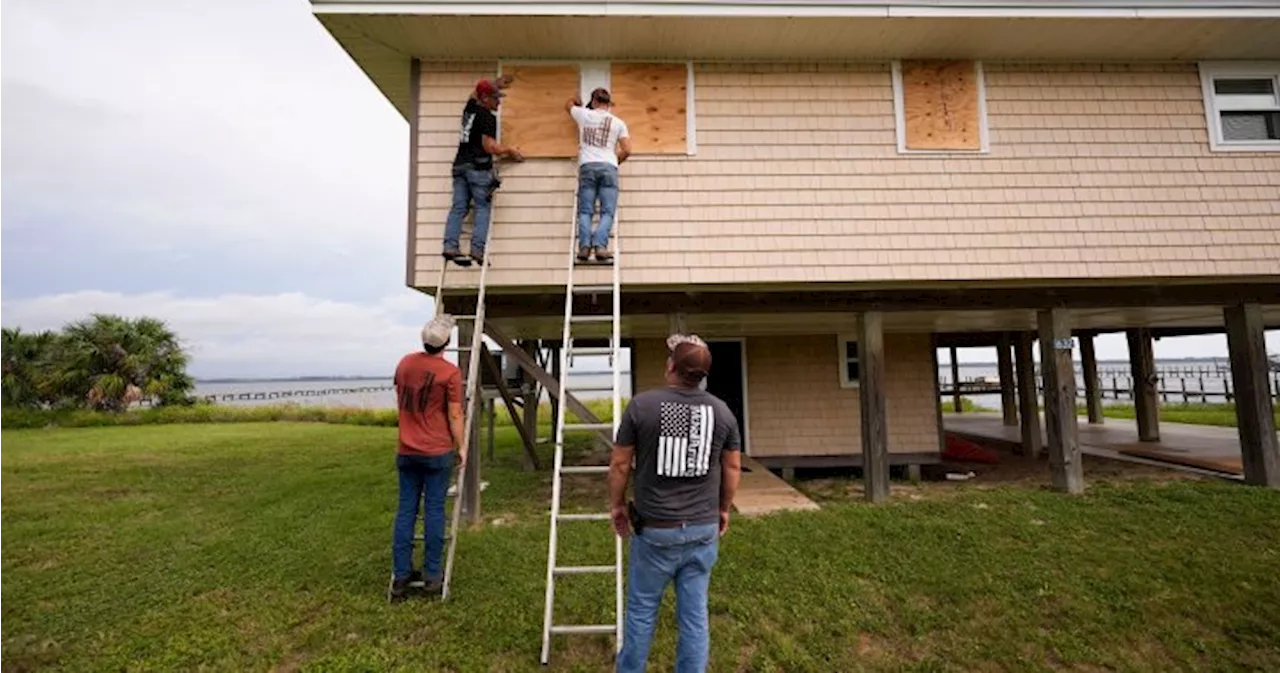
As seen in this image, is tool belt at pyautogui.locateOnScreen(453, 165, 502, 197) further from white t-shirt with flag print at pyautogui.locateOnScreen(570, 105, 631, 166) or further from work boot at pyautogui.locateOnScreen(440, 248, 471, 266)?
white t-shirt with flag print at pyautogui.locateOnScreen(570, 105, 631, 166)

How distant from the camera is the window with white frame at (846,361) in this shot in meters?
10.6

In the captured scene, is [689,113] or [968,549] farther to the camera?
[689,113]

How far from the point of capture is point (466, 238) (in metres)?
6.82

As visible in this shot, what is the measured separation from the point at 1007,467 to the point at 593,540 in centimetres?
840

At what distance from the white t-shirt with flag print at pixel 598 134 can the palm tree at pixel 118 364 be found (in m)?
24.9

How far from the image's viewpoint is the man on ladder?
6.20 metres

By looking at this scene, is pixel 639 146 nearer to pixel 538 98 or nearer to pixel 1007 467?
pixel 538 98

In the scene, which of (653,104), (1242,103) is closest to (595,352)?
(653,104)

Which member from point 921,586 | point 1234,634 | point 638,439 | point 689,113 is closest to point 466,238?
point 689,113

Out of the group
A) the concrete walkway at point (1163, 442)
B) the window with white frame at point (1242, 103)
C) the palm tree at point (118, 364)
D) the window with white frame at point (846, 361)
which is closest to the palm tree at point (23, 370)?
the palm tree at point (118, 364)

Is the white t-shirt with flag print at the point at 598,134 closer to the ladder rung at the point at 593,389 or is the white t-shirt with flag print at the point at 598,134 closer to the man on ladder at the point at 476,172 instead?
the man on ladder at the point at 476,172

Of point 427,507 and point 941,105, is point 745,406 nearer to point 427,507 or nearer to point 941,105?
point 941,105

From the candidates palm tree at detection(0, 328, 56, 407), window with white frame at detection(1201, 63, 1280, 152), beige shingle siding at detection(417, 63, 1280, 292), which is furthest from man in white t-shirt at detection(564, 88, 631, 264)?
palm tree at detection(0, 328, 56, 407)

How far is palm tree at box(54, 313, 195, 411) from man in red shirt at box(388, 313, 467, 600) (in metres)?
24.8
